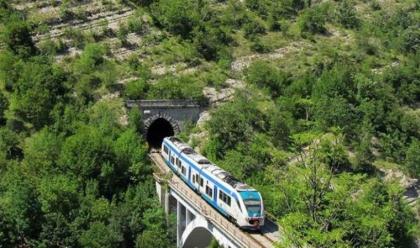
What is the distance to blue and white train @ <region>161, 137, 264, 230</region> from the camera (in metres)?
41.5

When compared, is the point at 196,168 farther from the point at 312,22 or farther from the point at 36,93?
the point at 312,22

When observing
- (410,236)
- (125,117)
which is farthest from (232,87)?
(410,236)

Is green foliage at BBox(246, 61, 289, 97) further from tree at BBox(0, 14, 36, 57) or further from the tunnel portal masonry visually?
tree at BBox(0, 14, 36, 57)

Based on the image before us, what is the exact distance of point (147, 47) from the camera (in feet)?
251

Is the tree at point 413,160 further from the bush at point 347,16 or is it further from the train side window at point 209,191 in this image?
the bush at point 347,16

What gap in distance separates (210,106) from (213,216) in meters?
25.6

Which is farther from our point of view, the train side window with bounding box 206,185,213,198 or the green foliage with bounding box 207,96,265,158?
the green foliage with bounding box 207,96,265,158

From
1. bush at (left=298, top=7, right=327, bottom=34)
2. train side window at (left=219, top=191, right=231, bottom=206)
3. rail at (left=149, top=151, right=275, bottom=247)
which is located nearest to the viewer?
rail at (left=149, top=151, right=275, bottom=247)

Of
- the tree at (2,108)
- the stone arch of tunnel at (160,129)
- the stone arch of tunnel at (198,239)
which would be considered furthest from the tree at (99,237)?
the tree at (2,108)

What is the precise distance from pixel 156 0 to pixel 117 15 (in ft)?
21.6

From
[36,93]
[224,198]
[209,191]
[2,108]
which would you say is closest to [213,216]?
[224,198]

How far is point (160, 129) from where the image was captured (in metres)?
69.9

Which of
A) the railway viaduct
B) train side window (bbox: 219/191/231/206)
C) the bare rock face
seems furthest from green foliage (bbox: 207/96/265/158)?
train side window (bbox: 219/191/231/206)

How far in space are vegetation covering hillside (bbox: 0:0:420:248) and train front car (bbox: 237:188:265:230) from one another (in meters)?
2.01
